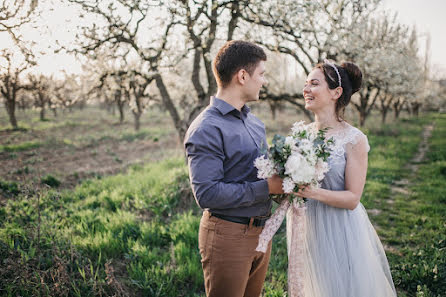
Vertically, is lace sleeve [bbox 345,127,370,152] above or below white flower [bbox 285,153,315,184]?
above

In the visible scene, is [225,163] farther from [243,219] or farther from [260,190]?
[243,219]

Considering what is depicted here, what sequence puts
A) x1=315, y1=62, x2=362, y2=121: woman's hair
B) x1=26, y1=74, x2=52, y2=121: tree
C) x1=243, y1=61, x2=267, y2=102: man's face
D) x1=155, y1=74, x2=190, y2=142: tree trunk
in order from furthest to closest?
x1=26, y1=74, x2=52, y2=121: tree → x1=155, y1=74, x2=190, y2=142: tree trunk → x1=315, y1=62, x2=362, y2=121: woman's hair → x1=243, y1=61, x2=267, y2=102: man's face

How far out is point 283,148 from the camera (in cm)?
189

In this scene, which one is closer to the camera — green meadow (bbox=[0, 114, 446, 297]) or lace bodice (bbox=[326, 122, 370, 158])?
lace bodice (bbox=[326, 122, 370, 158])

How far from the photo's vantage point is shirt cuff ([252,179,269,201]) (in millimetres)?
1957

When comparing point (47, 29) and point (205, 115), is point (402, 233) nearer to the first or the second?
point (205, 115)

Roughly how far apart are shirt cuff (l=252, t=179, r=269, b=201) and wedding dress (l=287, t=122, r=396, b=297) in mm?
605

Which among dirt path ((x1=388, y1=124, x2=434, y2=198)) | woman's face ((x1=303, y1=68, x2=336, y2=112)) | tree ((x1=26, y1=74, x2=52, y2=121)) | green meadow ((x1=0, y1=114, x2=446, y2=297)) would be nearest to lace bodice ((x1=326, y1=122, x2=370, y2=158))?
woman's face ((x1=303, y1=68, x2=336, y2=112))

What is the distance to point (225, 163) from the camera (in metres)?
2.03

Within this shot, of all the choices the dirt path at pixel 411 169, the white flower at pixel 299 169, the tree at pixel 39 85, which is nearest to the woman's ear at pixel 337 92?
the white flower at pixel 299 169

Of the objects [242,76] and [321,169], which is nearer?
[321,169]

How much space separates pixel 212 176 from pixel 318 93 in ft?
4.54

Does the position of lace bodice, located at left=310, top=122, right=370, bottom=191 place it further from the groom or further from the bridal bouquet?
the groom

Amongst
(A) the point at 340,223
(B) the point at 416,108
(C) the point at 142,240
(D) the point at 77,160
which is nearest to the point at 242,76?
(A) the point at 340,223
